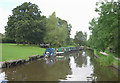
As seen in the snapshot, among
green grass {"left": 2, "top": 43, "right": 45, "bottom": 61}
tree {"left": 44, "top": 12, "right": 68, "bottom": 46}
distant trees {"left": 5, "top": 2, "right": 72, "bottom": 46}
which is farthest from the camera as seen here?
tree {"left": 44, "top": 12, "right": 68, "bottom": 46}

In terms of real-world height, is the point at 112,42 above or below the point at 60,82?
above

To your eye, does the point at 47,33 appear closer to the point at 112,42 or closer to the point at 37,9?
the point at 37,9

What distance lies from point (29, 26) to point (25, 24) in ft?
6.35

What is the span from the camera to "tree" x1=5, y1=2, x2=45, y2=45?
4262 cm

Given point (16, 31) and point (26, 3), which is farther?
point (26, 3)

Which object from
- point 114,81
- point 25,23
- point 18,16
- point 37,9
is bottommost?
point 114,81

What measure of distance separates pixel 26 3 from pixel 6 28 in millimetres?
13113

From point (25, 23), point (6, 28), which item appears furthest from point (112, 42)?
point (6, 28)

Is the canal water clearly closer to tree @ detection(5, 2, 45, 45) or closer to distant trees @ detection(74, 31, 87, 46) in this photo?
tree @ detection(5, 2, 45, 45)

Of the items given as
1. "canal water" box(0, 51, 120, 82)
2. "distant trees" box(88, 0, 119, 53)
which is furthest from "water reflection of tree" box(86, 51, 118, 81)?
"distant trees" box(88, 0, 119, 53)

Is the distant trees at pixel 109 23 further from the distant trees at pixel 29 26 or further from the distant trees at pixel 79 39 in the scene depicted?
the distant trees at pixel 79 39

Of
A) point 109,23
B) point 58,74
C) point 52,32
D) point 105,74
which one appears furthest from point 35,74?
point 52,32

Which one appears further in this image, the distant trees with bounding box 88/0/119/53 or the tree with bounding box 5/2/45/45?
the tree with bounding box 5/2/45/45

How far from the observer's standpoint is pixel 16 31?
1665 inches
